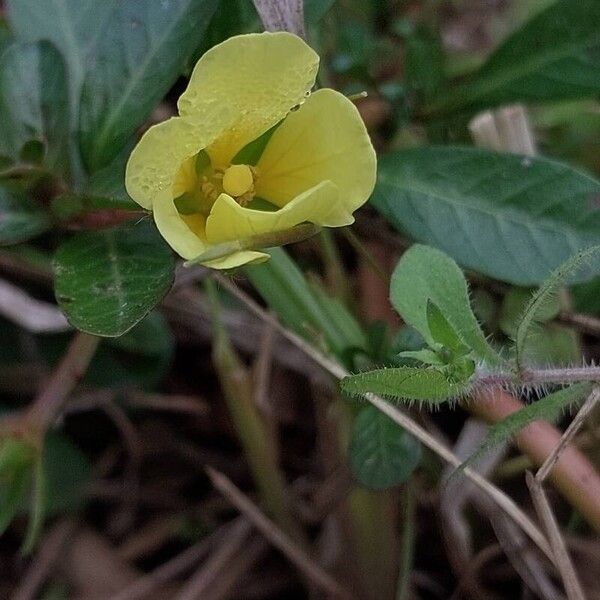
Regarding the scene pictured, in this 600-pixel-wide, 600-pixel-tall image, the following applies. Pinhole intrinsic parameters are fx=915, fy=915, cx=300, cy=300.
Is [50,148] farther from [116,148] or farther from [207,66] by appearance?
[207,66]

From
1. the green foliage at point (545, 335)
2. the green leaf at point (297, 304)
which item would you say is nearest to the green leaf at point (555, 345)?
the green foliage at point (545, 335)

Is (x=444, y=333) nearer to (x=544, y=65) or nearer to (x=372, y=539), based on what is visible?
(x=372, y=539)

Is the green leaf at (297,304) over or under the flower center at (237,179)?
under

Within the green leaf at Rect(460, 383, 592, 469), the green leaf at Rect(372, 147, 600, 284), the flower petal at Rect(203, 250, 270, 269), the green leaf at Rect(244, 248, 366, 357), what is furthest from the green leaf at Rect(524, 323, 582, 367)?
the flower petal at Rect(203, 250, 270, 269)

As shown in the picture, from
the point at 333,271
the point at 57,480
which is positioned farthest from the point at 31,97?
the point at 57,480

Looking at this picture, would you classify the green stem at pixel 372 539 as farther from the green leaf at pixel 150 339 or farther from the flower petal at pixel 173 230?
the flower petal at pixel 173 230

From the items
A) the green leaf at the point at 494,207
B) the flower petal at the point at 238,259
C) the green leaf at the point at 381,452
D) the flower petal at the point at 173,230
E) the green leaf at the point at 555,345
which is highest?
the flower petal at the point at 173,230

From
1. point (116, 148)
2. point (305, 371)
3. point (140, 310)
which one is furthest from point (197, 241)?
point (305, 371)

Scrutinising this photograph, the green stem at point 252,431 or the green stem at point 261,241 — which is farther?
the green stem at point 252,431
